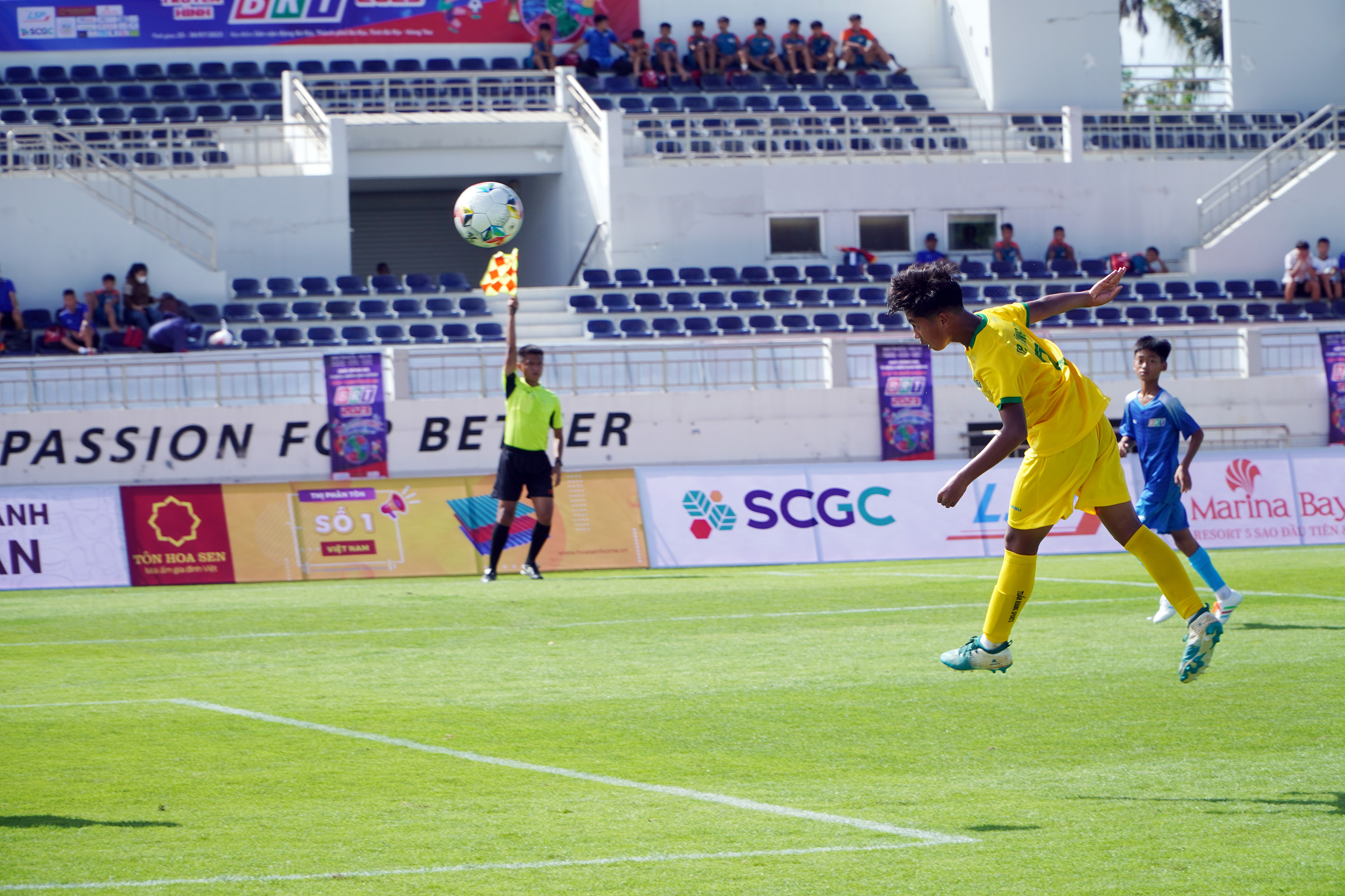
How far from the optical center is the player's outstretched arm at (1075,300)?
656 centimetres

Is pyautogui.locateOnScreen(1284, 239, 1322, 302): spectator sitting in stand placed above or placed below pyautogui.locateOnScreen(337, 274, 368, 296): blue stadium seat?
below

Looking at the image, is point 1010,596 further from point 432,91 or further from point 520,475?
point 432,91

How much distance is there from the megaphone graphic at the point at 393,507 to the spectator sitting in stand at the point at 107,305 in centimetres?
1107

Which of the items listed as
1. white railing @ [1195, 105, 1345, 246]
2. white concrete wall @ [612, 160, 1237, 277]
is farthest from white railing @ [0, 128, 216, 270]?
white railing @ [1195, 105, 1345, 246]

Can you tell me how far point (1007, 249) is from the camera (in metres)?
31.4

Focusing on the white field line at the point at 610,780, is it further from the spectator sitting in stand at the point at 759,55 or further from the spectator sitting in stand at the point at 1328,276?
the spectator sitting in stand at the point at 759,55

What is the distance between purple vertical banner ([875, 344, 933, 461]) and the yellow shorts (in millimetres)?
17799

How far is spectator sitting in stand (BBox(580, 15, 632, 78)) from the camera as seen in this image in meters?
35.8

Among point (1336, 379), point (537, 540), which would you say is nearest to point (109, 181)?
point (537, 540)

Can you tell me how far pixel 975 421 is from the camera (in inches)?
964

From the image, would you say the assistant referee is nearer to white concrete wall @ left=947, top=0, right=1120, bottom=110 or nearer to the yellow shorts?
the yellow shorts

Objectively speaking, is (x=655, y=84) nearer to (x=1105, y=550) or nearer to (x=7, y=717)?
(x=1105, y=550)

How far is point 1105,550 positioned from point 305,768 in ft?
42.3

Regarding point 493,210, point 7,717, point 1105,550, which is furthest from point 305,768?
point 1105,550
